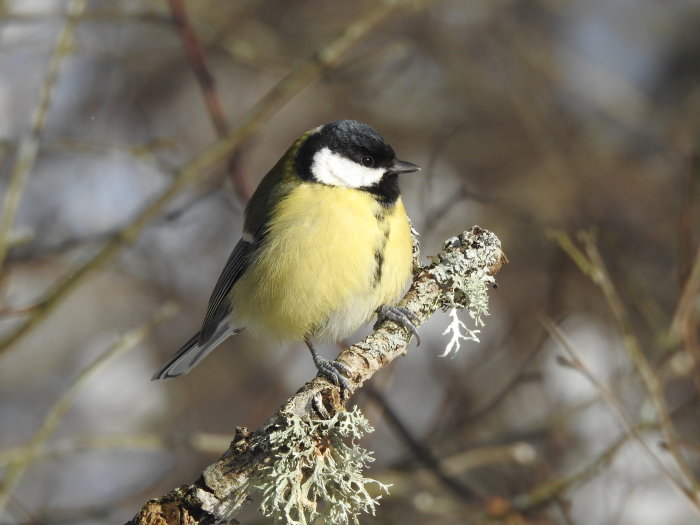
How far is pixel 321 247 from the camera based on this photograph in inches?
110

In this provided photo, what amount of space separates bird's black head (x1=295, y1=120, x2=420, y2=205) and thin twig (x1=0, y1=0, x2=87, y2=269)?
3.35ft

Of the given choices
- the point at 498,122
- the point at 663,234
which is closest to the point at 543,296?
the point at 663,234

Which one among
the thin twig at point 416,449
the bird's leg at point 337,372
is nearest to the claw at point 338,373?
the bird's leg at point 337,372

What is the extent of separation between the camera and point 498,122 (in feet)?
21.9

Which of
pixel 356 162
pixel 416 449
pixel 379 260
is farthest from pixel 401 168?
pixel 416 449

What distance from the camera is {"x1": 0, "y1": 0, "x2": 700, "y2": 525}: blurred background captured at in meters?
3.77

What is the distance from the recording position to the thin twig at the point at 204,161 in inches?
116

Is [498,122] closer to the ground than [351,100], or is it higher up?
closer to the ground

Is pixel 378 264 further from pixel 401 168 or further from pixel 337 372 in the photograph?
pixel 337 372

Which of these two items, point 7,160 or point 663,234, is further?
point 663,234

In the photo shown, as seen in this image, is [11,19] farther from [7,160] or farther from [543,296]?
[543,296]

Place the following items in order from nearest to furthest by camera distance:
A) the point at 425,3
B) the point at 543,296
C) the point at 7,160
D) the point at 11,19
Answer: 1. the point at 11,19
2. the point at 425,3
3. the point at 7,160
4. the point at 543,296

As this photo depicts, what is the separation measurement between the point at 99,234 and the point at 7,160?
39.2 inches

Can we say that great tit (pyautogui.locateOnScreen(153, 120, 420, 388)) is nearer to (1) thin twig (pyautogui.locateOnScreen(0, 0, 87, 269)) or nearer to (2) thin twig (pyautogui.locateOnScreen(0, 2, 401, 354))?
(2) thin twig (pyautogui.locateOnScreen(0, 2, 401, 354))
